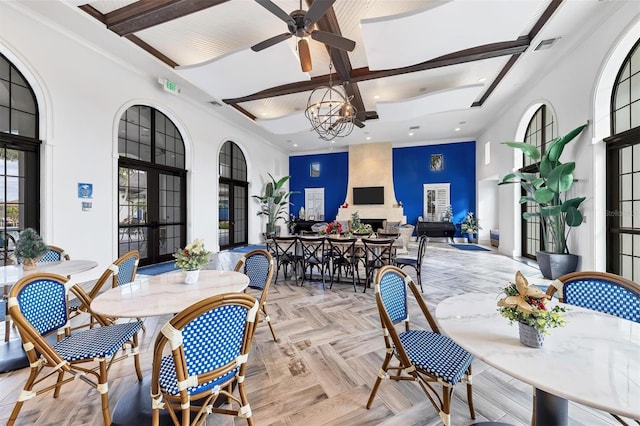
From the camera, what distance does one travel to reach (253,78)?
4961 mm

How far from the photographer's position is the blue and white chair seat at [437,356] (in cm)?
141

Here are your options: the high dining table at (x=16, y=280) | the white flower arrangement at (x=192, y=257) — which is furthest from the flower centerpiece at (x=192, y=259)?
the high dining table at (x=16, y=280)

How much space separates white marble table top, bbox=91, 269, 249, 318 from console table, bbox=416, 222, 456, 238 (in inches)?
367

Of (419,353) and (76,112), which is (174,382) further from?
(76,112)

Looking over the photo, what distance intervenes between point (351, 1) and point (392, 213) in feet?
27.3

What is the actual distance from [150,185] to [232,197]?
9.96 feet

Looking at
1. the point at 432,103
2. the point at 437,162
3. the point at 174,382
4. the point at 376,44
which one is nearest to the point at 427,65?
the point at 432,103

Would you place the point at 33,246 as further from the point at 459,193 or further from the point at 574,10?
the point at 459,193

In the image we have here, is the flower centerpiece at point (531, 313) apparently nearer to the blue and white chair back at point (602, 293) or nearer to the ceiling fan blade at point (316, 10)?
the blue and white chair back at point (602, 293)

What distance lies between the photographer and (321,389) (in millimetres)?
1964

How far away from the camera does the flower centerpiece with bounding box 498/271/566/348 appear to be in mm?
1085

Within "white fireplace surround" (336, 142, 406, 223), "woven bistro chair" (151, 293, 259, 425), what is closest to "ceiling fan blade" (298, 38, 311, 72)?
"woven bistro chair" (151, 293, 259, 425)

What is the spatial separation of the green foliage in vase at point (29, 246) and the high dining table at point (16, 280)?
150 millimetres

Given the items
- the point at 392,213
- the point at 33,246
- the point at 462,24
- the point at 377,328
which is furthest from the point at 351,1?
the point at 392,213
